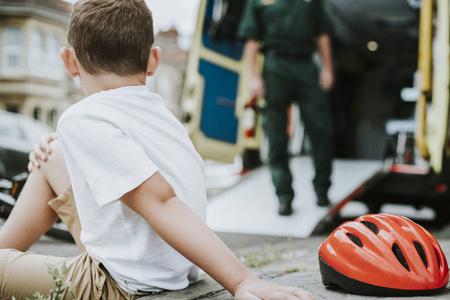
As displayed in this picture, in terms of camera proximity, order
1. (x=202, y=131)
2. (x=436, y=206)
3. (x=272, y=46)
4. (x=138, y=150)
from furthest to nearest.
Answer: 1. (x=202, y=131)
2. (x=436, y=206)
3. (x=272, y=46)
4. (x=138, y=150)

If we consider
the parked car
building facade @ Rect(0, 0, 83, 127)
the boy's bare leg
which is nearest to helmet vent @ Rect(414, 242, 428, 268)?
the boy's bare leg

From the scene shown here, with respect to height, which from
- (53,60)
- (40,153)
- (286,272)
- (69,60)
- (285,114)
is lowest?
(53,60)

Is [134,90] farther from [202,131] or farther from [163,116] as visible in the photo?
[202,131]

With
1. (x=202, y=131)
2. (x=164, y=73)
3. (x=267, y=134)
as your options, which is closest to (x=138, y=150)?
(x=267, y=134)

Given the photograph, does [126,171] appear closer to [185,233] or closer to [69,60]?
[185,233]

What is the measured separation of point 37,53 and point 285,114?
2452 centimetres

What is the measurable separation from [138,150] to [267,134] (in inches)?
128

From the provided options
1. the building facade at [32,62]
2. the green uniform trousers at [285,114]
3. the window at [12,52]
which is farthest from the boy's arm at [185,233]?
the window at [12,52]

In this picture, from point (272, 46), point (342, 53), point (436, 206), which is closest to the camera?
point (272, 46)

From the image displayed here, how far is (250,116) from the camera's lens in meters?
5.77

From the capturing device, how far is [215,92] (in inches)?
233

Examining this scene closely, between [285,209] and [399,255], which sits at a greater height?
[399,255]

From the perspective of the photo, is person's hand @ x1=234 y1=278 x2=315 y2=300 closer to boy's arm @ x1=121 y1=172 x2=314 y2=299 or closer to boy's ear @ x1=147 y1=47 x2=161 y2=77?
boy's arm @ x1=121 y1=172 x2=314 y2=299

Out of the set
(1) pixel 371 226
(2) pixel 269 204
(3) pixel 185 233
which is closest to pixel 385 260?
(1) pixel 371 226
